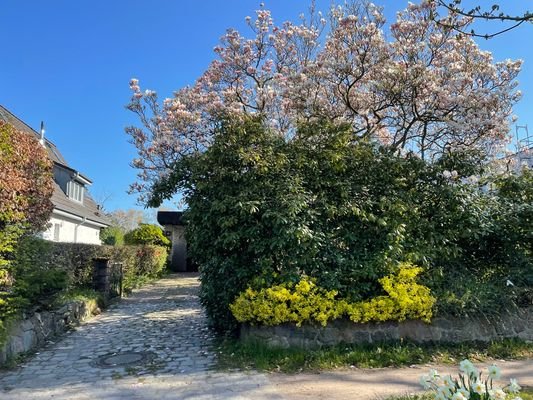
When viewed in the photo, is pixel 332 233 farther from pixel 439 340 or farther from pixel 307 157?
pixel 439 340

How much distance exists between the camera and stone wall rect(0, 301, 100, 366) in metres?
5.68

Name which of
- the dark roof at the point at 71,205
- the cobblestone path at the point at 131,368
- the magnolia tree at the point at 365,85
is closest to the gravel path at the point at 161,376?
A: the cobblestone path at the point at 131,368

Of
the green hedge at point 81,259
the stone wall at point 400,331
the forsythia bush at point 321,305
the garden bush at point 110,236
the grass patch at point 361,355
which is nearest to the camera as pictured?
the grass patch at point 361,355

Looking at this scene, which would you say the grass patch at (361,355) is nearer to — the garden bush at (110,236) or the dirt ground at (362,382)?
the dirt ground at (362,382)

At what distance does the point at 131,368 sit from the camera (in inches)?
211

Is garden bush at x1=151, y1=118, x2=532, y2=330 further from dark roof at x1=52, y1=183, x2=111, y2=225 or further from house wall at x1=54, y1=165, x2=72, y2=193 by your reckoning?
house wall at x1=54, y1=165, x2=72, y2=193

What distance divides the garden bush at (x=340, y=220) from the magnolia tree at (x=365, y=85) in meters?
1.95

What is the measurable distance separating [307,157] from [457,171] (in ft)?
8.90

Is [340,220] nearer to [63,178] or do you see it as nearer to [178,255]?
[63,178]

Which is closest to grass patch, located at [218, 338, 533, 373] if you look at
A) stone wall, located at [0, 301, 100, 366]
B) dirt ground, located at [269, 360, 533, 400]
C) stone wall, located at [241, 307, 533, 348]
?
stone wall, located at [241, 307, 533, 348]

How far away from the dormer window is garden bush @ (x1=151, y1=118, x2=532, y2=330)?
48.1 ft

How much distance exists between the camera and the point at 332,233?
20.5 feet

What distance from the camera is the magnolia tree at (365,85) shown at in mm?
9602

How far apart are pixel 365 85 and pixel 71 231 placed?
14.2 metres
